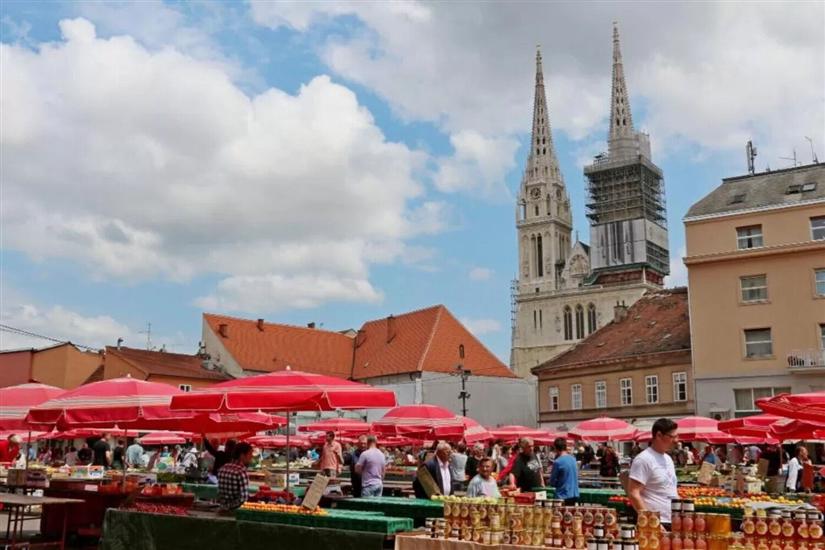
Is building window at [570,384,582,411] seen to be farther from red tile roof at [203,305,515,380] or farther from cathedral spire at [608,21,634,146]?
cathedral spire at [608,21,634,146]

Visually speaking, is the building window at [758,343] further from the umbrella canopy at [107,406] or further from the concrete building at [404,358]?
the umbrella canopy at [107,406]

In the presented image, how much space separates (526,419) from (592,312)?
1783 inches

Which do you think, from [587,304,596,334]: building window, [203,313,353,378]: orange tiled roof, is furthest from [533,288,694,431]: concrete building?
[587,304,596,334]: building window

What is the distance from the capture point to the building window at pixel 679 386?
46.9 metres

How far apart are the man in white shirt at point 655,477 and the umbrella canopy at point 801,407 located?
4791 millimetres

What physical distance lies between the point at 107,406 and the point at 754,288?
3515 cm

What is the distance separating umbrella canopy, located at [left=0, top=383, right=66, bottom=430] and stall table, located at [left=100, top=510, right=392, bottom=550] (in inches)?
175

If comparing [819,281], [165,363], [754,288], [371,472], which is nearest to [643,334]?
[754,288]

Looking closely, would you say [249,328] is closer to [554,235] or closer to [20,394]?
[20,394]

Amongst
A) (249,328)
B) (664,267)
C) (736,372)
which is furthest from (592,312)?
(736,372)

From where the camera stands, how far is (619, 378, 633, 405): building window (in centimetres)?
5041

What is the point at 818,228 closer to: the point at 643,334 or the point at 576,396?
the point at 643,334

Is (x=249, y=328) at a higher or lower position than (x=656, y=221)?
lower

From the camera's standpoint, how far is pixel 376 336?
77.6 metres
